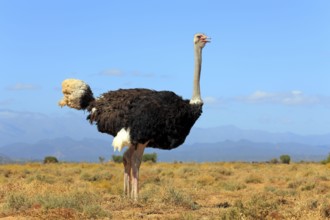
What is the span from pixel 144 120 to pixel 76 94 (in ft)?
10.4

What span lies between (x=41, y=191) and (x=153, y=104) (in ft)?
12.1

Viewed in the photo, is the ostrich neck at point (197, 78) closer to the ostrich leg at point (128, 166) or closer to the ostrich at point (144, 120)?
the ostrich at point (144, 120)

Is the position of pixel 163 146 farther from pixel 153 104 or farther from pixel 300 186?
pixel 300 186

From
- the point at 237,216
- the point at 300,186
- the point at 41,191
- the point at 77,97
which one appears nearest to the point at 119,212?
the point at 237,216

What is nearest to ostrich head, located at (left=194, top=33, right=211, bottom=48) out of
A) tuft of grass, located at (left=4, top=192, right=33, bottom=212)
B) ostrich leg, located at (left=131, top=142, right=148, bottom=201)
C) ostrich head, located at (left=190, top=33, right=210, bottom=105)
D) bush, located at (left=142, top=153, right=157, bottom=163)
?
ostrich head, located at (left=190, top=33, right=210, bottom=105)

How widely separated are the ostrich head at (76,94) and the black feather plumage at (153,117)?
1.76 meters

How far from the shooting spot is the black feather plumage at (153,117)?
1434 cm

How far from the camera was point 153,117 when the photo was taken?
1434 centimetres

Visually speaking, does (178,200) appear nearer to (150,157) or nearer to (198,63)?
(198,63)

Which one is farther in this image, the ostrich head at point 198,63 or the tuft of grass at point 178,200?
the ostrich head at point 198,63

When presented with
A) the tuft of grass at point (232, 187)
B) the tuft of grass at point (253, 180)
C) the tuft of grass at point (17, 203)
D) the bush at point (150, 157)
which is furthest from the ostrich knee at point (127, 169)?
the bush at point (150, 157)

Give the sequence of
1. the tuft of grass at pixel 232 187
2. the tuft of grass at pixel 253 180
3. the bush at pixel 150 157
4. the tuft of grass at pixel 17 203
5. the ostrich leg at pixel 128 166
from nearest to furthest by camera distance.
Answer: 1. the tuft of grass at pixel 17 203
2. the ostrich leg at pixel 128 166
3. the tuft of grass at pixel 232 187
4. the tuft of grass at pixel 253 180
5. the bush at pixel 150 157

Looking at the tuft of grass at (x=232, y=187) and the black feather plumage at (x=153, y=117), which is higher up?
the black feather plumage at (x=153, y=117)

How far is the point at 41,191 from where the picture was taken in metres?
15.8
